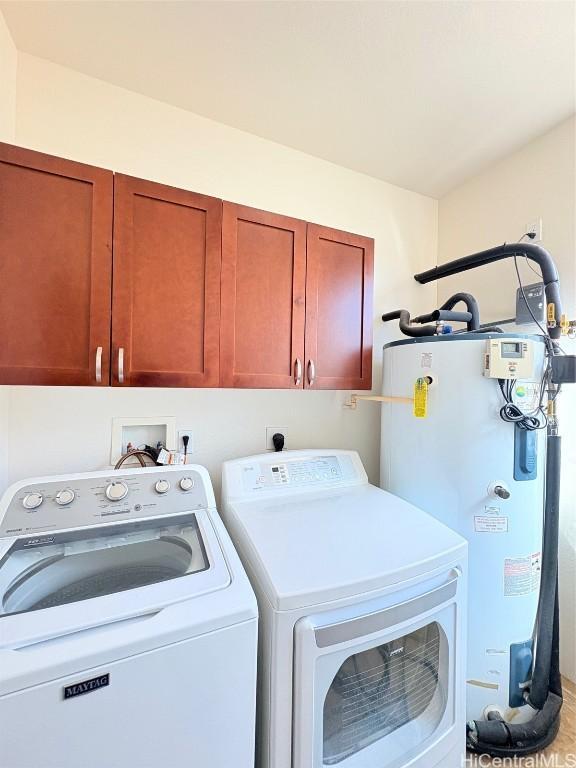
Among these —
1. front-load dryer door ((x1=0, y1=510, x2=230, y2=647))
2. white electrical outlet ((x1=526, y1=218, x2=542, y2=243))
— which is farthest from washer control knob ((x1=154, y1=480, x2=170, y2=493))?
white electrical outlet ((x1=526, y1=218, x2=542, y2=243))

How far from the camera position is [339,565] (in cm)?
96

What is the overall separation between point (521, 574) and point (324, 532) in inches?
34.7

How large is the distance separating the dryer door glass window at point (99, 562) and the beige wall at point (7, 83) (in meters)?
1.49

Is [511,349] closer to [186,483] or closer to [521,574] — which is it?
[521,574]

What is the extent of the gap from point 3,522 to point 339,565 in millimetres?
1065

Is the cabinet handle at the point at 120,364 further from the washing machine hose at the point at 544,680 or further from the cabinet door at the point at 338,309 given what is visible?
A: the washing machine hose at the point at 544,680

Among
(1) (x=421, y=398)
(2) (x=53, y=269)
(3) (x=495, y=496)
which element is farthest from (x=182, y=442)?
(3) (x=495, y=496)

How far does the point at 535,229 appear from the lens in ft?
5.51

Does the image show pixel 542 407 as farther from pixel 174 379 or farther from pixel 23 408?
pixel 23 408

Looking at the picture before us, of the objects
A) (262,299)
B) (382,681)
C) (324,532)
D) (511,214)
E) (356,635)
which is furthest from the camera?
(511,214)

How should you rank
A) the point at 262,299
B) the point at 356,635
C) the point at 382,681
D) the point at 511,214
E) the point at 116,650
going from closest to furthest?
the point at 116,650
the point at 356,635
the point at 382,681
the point at 262,299
the point at 511,214

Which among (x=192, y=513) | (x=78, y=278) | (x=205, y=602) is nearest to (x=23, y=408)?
(x=78, y=278)

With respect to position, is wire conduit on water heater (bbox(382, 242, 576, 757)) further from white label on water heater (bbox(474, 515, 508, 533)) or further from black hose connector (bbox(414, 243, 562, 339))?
white label on water heater (bbox(474, 515, 508, 533))

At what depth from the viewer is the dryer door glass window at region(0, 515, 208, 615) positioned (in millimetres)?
938
